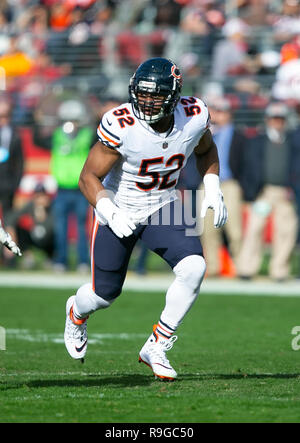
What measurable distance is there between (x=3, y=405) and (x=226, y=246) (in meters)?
7.44

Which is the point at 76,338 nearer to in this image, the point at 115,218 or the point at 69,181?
the point at 115,218

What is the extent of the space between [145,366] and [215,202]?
4.38 ft

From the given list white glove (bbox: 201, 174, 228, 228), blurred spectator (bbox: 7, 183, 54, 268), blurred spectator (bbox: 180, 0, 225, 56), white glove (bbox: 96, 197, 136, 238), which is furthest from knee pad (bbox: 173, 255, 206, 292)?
blurred spectator (bbox: 180, 0, 225, 56)

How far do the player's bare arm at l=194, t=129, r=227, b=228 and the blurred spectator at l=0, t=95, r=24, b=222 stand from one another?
22.3 ft

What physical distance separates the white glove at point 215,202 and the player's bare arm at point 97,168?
0.59 m

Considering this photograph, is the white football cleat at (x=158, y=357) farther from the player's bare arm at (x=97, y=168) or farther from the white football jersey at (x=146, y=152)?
the player's bare arm at (x=97, y=168)

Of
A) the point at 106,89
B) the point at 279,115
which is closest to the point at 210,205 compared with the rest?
the point at 279,115

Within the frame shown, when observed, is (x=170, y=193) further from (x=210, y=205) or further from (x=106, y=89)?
(x=106, y=89)

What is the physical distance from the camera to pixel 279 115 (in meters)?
11.0

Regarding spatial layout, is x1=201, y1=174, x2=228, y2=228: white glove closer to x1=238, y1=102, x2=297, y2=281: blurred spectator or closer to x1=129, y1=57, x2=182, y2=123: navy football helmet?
x1=129, y1=57, x2=182, y2=123: navy football helmet

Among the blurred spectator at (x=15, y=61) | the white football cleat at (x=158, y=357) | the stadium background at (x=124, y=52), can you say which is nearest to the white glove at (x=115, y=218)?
the white football cleat at (x=158, y=357)

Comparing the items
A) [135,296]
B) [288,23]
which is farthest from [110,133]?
[288,23]

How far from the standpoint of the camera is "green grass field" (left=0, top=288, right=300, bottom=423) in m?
4.35

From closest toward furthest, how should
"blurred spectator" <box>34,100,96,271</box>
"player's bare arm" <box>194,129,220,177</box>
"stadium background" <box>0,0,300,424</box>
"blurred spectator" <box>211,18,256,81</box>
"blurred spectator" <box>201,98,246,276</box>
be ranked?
"stadium background" <box>0,0,300,424</box>, "player's bare arm" <box>194,129,220,177</box>, "blurred spectator" <box>201,98,246,276</box>, "blurred spectator" <box>34,100,96,271</box>, "blurred spectator" <box>211,18,256,81</box>
